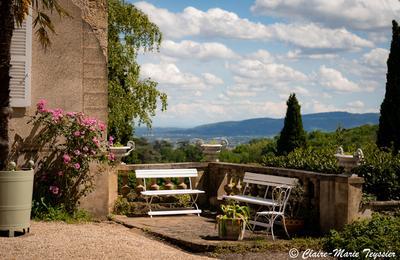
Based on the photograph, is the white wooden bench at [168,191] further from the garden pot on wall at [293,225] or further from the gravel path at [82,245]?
the garden pot on wall at [293,225]

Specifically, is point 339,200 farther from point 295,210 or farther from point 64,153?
point 64,153

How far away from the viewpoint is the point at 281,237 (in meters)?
10.1

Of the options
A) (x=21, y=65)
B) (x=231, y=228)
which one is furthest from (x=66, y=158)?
(x=231, y=228)

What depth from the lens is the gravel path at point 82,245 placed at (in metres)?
8.05

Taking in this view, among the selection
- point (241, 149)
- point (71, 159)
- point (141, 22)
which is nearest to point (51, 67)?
point (71, 159)

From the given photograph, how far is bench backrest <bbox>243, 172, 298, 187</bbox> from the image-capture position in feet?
35.4

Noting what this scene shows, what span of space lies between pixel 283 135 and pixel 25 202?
49.1ft

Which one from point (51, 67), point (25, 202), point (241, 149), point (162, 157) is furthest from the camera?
point (162, 157)

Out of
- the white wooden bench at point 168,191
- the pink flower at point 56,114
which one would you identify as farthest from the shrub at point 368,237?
the pink flower at point 56,114

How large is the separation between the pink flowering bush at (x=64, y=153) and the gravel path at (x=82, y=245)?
41.3 inches

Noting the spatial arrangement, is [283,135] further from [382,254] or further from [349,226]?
[382,254]

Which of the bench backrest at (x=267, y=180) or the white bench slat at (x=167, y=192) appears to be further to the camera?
the white bench slat at (x=167, y=192)

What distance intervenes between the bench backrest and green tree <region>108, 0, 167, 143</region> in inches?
599

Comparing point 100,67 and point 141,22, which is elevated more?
point 141,22
